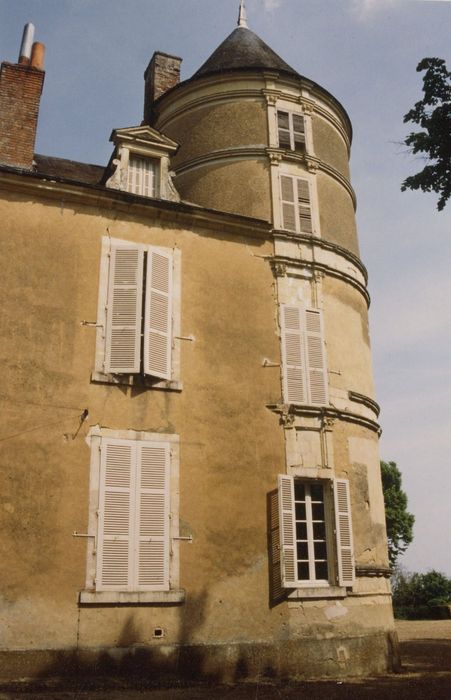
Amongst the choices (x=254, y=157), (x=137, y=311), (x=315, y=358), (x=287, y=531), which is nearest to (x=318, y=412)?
(x=315, y=358)

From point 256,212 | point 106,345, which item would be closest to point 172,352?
point 106,345

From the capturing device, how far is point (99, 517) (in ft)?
31.0

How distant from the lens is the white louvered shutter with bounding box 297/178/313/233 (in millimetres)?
12891

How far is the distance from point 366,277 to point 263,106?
421 centimetres

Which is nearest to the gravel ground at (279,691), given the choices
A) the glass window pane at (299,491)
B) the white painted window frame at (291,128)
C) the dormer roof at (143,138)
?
the glass window pane at (299,491)

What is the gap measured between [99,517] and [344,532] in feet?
13.2

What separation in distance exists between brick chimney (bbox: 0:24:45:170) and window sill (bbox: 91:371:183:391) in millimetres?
4234

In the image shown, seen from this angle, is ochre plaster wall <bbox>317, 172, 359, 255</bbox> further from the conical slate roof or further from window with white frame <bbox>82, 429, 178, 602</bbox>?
window with white frame <bbox>82, 429, 178, 602</bbox>

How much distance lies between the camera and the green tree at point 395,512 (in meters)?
29.9

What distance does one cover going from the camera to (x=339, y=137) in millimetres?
14773

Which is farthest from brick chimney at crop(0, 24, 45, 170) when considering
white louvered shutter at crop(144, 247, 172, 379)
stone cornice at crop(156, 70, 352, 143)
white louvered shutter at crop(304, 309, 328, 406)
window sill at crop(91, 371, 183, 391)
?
white louvered shutter at crop(304, 309, 328, 406)

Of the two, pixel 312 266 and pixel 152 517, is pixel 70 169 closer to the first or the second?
pixel 312 266

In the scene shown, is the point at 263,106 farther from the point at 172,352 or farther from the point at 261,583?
the point at 261,583

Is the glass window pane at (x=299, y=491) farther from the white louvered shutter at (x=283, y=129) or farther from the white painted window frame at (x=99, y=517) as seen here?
the white louvered shutter at (x=283, y=129)
